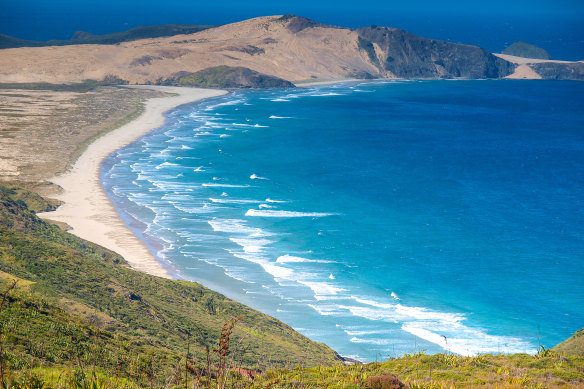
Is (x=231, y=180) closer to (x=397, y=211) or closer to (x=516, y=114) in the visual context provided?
(x=397, y=211)

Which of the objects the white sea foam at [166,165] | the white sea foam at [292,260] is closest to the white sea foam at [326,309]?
Answer: the white sea foam at [292,260]

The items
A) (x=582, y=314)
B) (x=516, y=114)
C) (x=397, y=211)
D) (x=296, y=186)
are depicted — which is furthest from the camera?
(x=516, y=114)

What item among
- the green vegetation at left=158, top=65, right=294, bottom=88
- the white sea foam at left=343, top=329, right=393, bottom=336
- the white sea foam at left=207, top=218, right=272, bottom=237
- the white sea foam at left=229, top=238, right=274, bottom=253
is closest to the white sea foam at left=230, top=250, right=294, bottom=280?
the white sea foam at left=229, top=238, right=274, bottom=253

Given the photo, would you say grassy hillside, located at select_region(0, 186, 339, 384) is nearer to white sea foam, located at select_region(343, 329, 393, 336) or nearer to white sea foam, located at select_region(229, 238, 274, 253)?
white sea foam, located at select_region(343, 329, 393, 336)

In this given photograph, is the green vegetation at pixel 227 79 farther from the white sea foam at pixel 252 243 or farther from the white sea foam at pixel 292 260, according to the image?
the white sea foam at pixel 292 260

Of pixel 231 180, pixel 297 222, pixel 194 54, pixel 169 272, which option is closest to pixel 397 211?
pixel 297 222

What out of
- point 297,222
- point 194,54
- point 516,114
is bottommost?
point 297,222

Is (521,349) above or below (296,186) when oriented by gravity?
below
